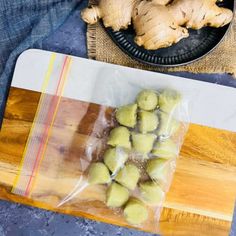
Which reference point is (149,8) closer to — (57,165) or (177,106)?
(177,106)

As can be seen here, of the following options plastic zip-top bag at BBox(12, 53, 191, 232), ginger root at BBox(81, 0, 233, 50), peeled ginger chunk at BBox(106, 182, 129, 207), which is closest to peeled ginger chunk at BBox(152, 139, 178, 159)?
plastic zip-top bag at BBox(12, 53, 191, 232)

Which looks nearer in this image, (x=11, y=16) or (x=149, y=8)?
(x=149, y=8)

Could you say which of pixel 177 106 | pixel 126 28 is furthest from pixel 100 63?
pixel 177 106

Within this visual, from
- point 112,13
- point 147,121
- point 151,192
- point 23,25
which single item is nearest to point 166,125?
point 147,121

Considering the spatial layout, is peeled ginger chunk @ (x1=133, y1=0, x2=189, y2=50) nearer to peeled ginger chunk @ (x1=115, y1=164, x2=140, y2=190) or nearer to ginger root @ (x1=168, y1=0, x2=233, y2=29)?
ginger root @ (x1=168, y1=0, x2=233, y2=29)

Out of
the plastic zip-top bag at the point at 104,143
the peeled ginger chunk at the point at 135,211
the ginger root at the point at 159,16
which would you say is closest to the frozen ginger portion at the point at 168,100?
the plastic zip-top bag at the point at 104,143
